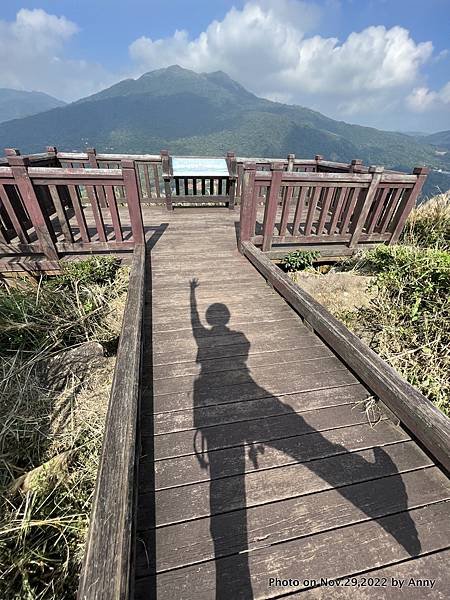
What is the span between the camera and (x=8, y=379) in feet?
9.22

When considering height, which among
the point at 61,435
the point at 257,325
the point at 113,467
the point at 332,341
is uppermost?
the point at 113,467

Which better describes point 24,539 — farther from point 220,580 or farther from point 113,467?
point 220,580

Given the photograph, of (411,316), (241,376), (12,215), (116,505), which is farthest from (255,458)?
(12,215)

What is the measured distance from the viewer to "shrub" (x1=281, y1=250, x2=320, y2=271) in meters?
4.85

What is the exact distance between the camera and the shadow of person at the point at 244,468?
1.34m

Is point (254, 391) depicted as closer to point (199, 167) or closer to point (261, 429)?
point (261, 429)

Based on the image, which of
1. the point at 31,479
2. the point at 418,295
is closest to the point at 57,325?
the point at 31,479

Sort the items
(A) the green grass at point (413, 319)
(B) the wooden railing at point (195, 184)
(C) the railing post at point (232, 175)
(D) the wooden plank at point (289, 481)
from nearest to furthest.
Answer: (D) the wooden plank at point (289, 481) < (A) the green grass at point (413, 319) < (B) the wooden railing at point (195, 184) < (C) the railing post at point (232, 175)

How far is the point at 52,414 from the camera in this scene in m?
2.61

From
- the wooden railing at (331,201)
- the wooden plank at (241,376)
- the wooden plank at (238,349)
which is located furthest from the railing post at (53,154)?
the wooden plank at (241,376)

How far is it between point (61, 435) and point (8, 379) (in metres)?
0.98

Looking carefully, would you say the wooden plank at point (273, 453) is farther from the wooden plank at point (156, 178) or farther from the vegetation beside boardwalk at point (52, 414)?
the wooden plank at point (156, 178)

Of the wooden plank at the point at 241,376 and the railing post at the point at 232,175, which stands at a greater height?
the railing post at the point at 232,175

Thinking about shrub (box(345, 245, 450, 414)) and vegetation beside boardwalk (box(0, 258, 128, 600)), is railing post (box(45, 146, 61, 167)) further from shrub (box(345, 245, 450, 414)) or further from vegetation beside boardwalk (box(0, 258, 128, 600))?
shrub (box(345, 245, 450, 414))
